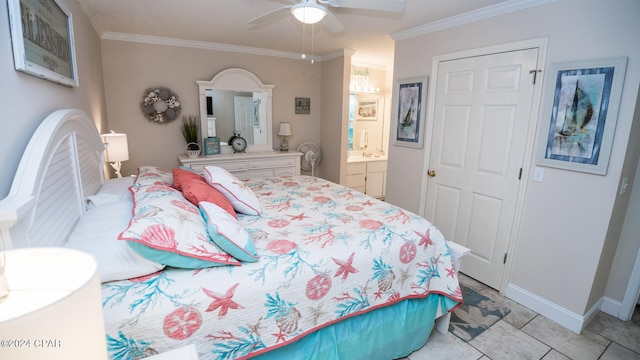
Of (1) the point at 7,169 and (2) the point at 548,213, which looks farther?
(2) the point at 548,213

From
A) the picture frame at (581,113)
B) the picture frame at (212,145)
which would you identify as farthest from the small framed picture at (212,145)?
the picture frame at (581,113)

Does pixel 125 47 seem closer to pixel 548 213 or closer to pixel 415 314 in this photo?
pixel 415 314

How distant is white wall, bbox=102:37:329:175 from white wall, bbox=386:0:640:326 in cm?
268

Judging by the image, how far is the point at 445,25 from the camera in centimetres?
284

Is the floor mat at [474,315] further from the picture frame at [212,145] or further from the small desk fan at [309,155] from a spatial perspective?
the picture frame at [212,145]

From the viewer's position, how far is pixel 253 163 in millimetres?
4145

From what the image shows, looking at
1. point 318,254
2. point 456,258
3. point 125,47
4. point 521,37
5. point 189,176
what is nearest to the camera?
point 318,254

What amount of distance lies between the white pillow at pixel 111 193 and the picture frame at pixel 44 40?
670mm

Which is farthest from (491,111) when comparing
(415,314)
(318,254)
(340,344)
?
(340,344)

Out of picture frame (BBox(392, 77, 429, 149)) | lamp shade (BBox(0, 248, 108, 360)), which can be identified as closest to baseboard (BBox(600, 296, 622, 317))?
picture frame (BBox(392, 77, 429, 149))

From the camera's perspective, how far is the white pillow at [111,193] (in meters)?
1.81

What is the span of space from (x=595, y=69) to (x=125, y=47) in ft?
14.3

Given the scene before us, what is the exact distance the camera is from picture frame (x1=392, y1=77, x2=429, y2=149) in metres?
3.14

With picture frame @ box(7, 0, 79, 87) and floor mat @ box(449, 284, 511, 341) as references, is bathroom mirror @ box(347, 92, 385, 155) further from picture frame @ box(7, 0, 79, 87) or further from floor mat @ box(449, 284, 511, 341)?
picture frame @ box(7, 0, 79, 87)
